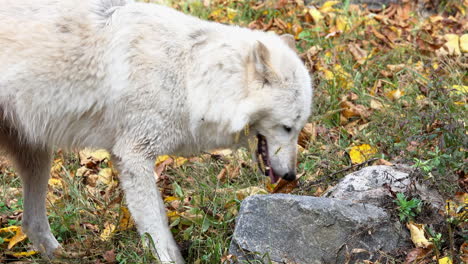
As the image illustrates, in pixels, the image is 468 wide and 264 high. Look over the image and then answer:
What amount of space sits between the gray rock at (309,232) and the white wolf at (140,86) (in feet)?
1.75

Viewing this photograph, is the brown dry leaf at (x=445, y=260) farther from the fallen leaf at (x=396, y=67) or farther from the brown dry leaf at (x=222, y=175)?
the fallen leaf at (x=396, y=67)

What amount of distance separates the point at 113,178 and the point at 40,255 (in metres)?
1.02

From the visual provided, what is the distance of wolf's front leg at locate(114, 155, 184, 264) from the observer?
156 inches

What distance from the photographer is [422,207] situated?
3900 mm

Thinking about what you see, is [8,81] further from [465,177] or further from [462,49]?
[462,49]

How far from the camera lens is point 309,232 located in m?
3.72

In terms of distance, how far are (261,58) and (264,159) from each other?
2.24 ft

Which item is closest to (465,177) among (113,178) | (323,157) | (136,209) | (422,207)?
(422,207)

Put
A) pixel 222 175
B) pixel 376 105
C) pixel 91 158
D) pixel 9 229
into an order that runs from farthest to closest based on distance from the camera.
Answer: pixel 376 105
pixel 91 158
pixel 222 175
pixel 9 229

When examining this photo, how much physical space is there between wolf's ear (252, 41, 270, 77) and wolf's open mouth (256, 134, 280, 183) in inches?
16.7

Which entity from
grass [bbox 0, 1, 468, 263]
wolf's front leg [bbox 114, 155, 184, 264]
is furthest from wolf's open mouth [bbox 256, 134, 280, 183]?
wolf's front leg [bbox 114, 155, 184, 264]

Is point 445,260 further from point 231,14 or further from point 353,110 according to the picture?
point 231,14

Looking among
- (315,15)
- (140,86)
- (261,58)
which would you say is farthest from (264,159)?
(315,15)

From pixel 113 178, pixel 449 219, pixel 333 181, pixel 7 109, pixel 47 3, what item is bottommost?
pixel 113 178
